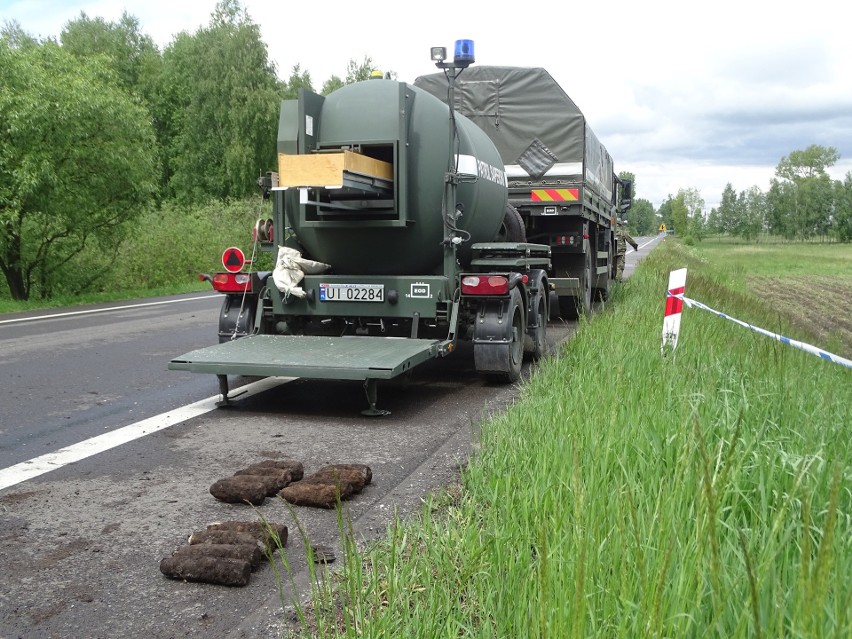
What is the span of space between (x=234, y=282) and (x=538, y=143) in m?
6.00

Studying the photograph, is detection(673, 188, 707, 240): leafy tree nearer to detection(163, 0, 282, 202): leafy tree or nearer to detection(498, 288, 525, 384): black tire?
detection(163, 0, 282, 202): leafy tree

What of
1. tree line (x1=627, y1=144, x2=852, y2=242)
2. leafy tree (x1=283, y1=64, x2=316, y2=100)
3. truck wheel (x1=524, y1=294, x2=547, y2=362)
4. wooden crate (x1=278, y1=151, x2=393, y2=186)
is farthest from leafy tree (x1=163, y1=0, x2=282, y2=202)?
tree line (x1=627, y1=144, x2=852, y2=242)

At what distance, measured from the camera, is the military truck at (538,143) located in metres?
11.8

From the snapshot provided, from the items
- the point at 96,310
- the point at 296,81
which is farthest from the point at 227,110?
the point at 96,310

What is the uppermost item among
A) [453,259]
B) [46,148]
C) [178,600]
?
[46,148]

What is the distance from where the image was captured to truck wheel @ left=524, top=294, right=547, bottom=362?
8445mm

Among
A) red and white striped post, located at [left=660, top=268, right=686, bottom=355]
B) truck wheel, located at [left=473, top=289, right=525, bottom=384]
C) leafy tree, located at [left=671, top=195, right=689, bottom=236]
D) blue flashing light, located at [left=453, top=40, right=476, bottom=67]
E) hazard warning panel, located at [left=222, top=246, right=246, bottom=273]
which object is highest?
leafy tree, located at [left=671, top=195, right=689, bottom=236]

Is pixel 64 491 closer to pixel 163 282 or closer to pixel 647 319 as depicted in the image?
pixel 647 319

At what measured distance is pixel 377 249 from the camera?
24.1 ft

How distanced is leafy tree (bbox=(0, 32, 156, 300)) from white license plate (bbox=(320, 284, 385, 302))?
1096 cm

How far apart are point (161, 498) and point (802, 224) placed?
128471 millimetres

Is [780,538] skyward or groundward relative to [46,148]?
groundward

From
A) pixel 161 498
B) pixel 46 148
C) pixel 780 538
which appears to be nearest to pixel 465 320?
pixel 161 498

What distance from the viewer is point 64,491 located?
4434 millimetres
